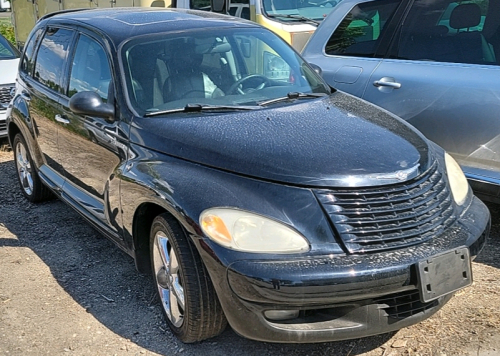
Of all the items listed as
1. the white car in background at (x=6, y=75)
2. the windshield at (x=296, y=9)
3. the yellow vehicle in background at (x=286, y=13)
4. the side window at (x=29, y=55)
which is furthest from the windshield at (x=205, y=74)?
the white car in background at (x=6, y=75)

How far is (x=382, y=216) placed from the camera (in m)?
3.03

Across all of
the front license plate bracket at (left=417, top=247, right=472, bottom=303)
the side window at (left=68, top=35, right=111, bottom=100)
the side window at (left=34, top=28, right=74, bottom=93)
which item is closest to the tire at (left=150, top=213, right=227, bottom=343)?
the front license plate bracket at (left=417, top=247, right=472, bottom=303)

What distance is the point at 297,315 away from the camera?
2996mm

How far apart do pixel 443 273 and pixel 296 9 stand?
6037mm

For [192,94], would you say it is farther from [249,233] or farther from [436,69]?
[436,69]

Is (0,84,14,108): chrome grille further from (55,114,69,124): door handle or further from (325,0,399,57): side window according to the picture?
(325,0,399,57): side window

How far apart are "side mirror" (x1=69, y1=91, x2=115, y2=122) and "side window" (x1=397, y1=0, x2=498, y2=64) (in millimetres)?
2383

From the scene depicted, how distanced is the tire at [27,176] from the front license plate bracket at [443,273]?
3.85m

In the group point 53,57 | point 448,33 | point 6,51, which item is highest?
point 448,33

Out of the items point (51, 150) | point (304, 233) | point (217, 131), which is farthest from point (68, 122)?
point (304, 233)

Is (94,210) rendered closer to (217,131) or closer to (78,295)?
(78,295)

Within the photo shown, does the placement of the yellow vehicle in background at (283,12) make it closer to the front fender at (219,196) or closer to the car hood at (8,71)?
the car hood at (8,71)

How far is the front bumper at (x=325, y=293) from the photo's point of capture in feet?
9.30

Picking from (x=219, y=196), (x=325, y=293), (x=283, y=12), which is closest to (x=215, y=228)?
(x=219, y=196)
